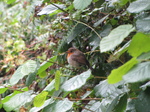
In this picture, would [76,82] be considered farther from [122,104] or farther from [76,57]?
[76,57]

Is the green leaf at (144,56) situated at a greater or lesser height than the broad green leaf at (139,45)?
lesser

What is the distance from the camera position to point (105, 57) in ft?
7.24

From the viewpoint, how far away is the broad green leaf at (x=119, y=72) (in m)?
0.62

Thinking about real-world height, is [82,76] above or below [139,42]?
below

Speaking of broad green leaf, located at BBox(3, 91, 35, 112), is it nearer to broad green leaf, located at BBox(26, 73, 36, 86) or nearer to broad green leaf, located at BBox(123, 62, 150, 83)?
broad green leaf, located at BBox(26, 73, 36, 86)

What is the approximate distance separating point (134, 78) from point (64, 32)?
2.04 m

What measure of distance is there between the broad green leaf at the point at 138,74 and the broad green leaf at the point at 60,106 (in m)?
0.45

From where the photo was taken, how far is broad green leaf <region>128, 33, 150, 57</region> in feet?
2.04

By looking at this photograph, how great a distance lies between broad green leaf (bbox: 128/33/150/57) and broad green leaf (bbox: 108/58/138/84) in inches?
0.8

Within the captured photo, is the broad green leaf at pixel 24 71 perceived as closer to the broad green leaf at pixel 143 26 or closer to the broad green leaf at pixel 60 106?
the broad green leaf at pixel 60 106

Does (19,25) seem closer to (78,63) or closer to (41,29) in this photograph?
(41,29)

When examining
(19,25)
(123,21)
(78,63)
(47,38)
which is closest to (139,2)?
(123,21)

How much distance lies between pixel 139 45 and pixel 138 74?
0.07 metres

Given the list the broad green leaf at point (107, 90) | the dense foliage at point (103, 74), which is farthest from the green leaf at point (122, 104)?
the broad green leaf at point (107, 90)
